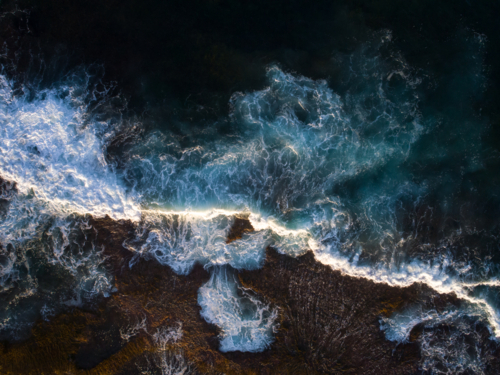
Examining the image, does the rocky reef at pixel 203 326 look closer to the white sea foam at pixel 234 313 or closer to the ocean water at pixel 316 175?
the white sea foam at pixel 234 313

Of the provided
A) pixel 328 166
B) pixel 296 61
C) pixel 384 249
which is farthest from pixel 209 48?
pixel 384 249

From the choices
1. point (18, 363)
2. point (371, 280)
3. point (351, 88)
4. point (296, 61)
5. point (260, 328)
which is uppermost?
point (296, 61)

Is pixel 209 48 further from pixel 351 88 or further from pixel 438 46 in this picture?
pixel 438 46

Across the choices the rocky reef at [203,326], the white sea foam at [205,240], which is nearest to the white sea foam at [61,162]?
the rocky reef at [203,326]

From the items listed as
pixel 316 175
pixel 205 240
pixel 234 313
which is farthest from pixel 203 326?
pixel 316 175

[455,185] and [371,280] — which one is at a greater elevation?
[455,185]

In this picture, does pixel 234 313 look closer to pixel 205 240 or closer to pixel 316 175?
pixel 205 240
